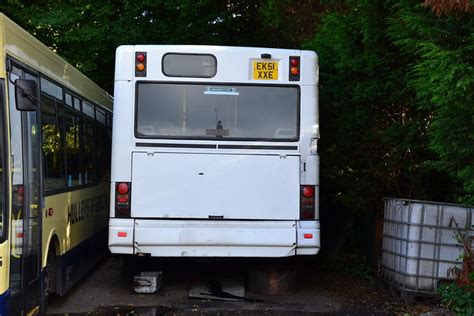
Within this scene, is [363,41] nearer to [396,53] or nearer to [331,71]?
[396,53]

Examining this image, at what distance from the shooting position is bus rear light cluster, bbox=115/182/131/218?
7113 mm

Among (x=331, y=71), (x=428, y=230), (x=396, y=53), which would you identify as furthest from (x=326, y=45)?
(x=428, y=230)

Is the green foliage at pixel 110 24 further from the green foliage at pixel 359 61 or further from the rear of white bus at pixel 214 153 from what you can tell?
the rear of white bus at pixel 214 153

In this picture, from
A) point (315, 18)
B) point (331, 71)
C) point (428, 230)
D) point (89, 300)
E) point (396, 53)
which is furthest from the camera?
point (315, 18)

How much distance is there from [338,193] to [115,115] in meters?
4.14

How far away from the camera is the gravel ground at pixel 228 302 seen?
7.08 metres

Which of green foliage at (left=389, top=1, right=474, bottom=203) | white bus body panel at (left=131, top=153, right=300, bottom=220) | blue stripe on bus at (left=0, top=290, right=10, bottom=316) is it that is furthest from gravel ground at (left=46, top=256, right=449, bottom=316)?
blue stripe on bus at (left=0, top=290, right=10, bottom=316)

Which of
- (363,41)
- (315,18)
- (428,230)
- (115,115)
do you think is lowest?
(428,230)

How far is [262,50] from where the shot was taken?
735 centimetres

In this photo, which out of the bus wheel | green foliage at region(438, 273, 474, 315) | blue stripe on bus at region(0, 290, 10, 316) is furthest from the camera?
the bus wheel

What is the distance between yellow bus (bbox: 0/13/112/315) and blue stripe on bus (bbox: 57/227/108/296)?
0.04ft

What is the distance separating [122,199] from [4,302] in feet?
7.55

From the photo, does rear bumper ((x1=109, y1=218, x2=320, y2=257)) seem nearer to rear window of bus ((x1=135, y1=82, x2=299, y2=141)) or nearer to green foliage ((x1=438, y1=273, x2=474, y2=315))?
rear window of bus ((x1=135, y1=82, x2=299, y2=141))

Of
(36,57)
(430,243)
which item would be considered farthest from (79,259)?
(430,243)
